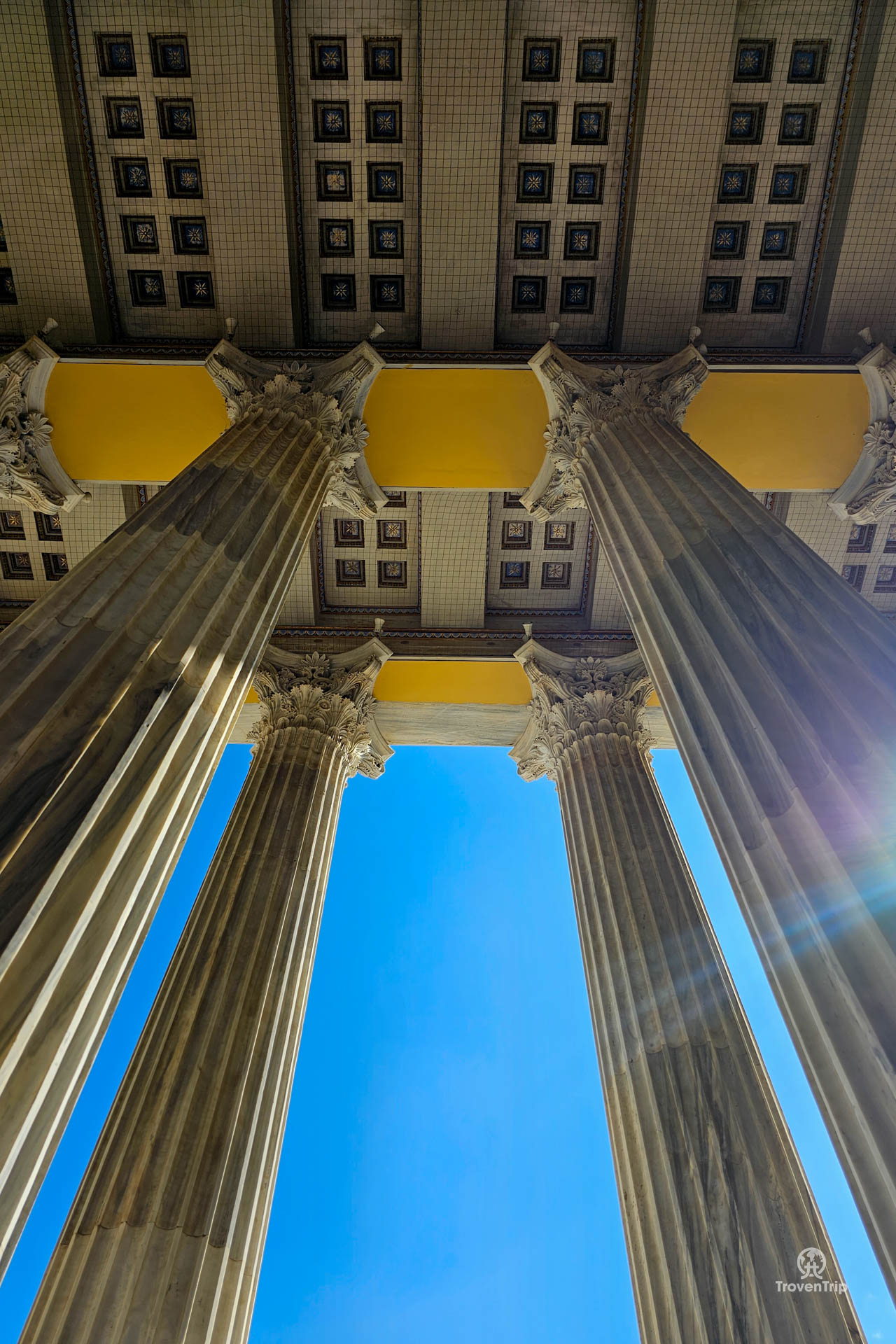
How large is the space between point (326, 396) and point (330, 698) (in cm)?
564

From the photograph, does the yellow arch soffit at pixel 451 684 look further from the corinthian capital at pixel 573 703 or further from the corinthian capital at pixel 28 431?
the corinthian capital at pixel 28 431

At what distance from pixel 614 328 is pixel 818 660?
34.2ft

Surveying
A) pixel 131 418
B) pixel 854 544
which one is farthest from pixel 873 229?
pixel 131 418

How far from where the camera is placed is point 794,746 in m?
5.97

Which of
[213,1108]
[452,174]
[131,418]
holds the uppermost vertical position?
[452,174]

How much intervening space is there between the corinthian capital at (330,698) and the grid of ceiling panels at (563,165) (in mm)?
6987

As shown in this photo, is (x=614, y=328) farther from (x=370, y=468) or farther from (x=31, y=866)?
(x=31, y=866)

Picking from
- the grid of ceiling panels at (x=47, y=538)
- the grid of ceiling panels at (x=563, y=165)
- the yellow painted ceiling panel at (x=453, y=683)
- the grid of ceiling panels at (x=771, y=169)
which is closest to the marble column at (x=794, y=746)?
the grid of ceiling panels at (x=563, y=165)

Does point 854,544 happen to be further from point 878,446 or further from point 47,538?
point 47,538

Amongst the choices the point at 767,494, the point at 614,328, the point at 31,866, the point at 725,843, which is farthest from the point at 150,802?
the point at 767,494

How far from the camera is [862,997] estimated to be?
181 inches

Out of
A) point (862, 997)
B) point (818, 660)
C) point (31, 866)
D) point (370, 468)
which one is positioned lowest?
point (862, 997)

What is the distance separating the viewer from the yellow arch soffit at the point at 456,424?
1487 centimetres

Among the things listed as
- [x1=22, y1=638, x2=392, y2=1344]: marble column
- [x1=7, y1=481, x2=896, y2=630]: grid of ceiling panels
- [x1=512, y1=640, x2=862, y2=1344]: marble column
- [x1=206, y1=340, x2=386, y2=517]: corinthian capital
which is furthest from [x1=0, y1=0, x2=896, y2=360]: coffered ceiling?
[x1=512, y1=640, x2=862, y2=1344]: marble column
